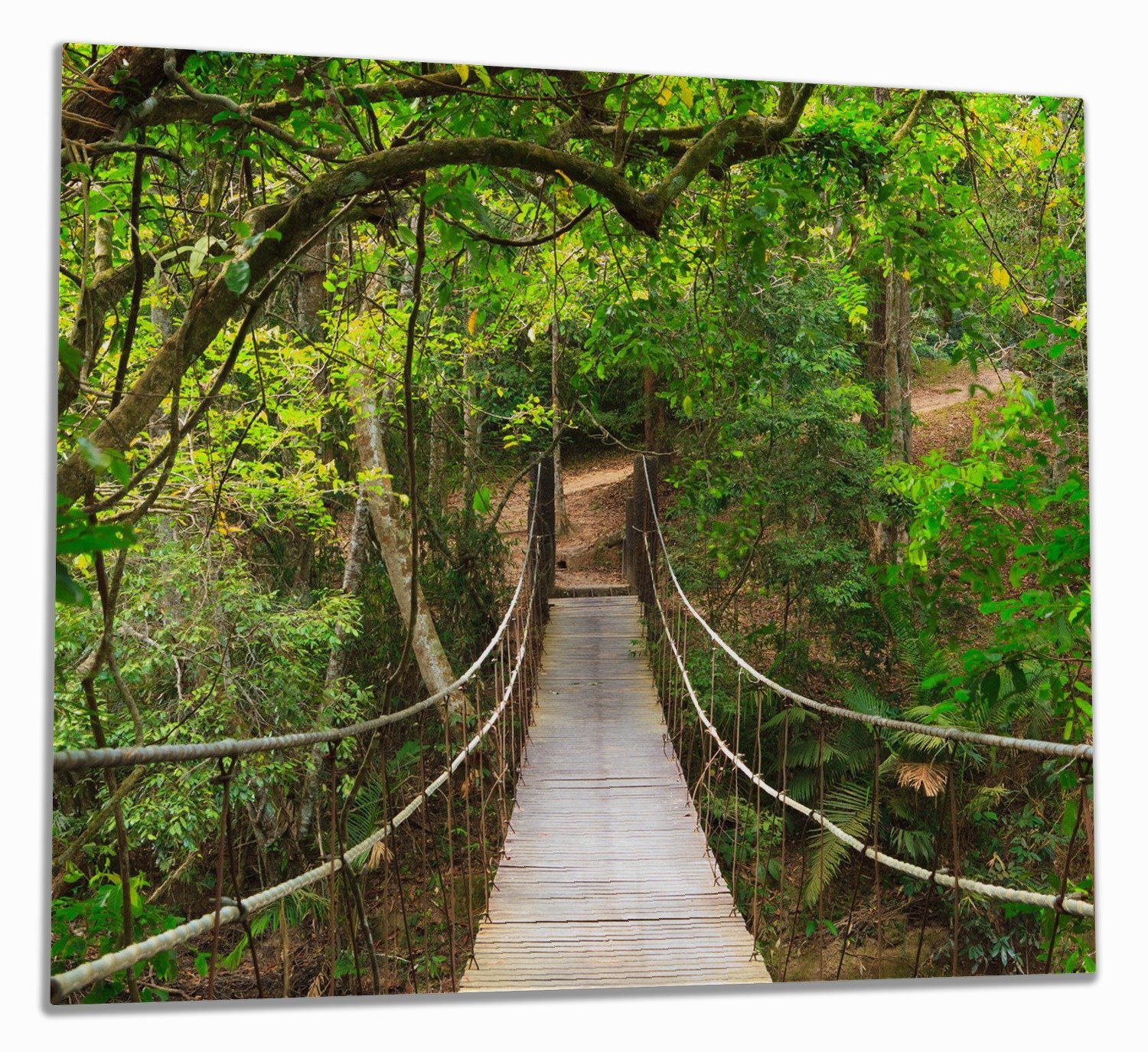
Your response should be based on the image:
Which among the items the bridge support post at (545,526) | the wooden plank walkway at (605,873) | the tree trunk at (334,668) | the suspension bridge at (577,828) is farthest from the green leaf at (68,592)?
the bridge support post at (545,526)

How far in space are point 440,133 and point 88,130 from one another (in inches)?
31.5

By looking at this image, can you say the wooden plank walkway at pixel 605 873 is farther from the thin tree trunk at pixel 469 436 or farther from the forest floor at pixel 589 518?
the forest floor at pixel 589 518

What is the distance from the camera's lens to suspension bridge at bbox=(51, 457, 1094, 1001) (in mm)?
1783

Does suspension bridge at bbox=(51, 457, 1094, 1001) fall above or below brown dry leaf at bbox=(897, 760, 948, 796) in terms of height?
above

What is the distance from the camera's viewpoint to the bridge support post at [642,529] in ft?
20.7

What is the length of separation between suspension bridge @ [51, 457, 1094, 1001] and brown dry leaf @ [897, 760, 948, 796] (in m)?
0.13

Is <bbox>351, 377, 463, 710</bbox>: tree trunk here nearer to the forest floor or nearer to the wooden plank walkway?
the wooden plank walkway

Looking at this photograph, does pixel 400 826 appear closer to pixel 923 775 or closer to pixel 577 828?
pixel 577 828

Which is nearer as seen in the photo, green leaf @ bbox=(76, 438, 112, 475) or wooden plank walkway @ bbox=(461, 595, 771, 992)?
green leaf @ bbox=(76, 438, 112, 475)

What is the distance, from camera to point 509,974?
2164mm

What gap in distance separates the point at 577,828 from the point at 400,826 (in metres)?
0.92

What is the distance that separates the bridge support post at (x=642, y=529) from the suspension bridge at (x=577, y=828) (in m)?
0.03

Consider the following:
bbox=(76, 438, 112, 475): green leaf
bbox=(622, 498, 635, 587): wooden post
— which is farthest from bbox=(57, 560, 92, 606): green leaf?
bbox=(622, 498, 635, 587): wooden post
